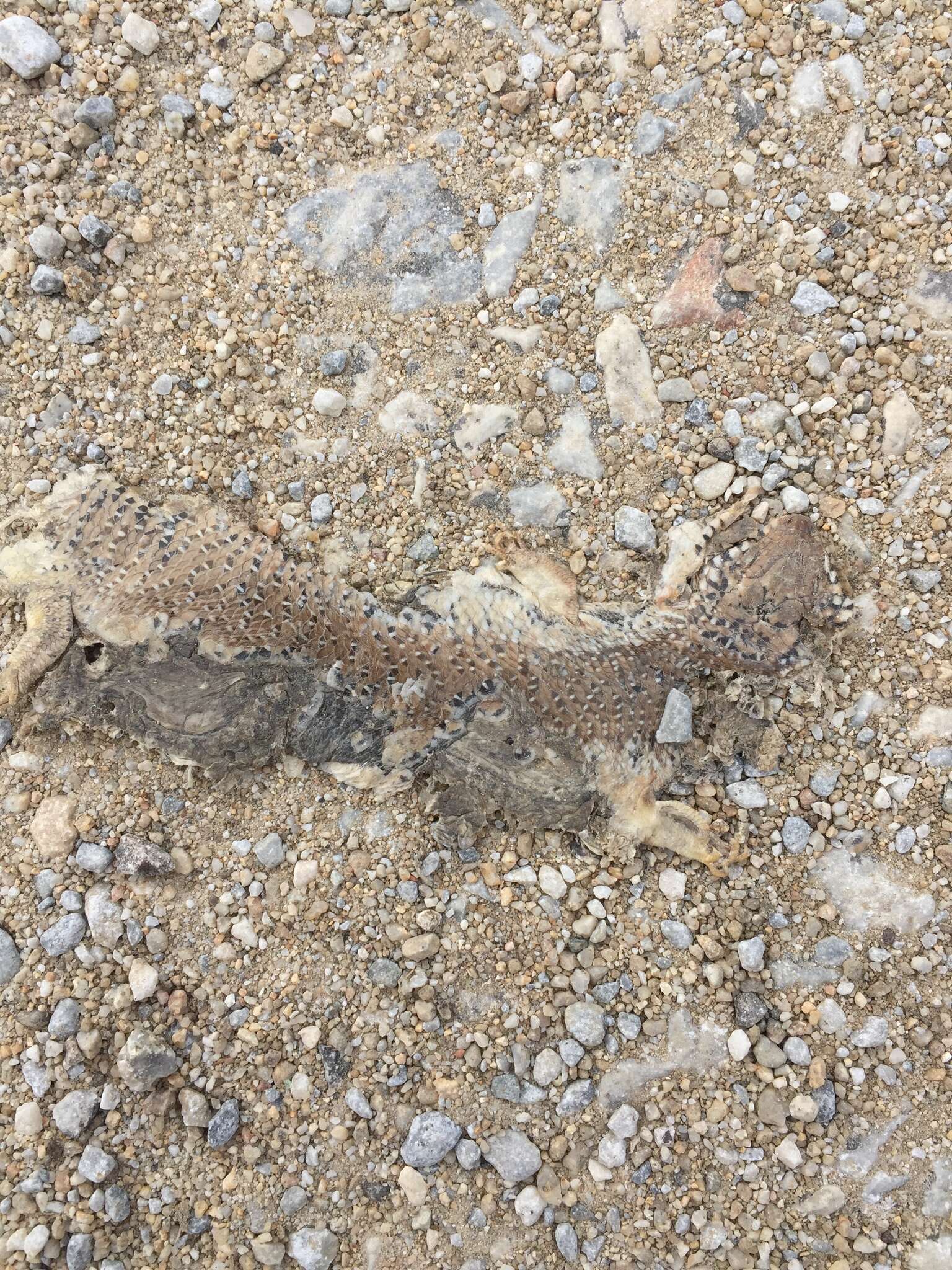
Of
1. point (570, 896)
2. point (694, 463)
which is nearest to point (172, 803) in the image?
point (570, 896)

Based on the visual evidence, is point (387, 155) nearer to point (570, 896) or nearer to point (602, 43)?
point (602, 43)

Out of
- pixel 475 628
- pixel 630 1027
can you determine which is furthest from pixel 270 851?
pixel 630 1027

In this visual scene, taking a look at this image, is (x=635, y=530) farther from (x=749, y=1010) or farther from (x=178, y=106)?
(x=178, y=106)

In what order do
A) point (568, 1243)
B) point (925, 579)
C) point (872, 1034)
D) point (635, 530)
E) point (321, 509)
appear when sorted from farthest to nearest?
point (321, 509), point (635, 530), point (925, 579), point (872, 1034), point (568, 1243)

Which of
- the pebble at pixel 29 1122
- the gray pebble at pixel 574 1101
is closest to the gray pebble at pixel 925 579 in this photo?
the gray pebble at pixel 574 1101

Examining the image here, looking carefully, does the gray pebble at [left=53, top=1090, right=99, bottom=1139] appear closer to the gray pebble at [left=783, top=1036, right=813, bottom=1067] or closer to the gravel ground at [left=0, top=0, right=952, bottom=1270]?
the gravel ground at [left=0, top=0, right=952, bottom=1270]

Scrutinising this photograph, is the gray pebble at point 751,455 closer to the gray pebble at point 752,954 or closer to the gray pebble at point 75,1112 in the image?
the gray pebble at point 752,954
